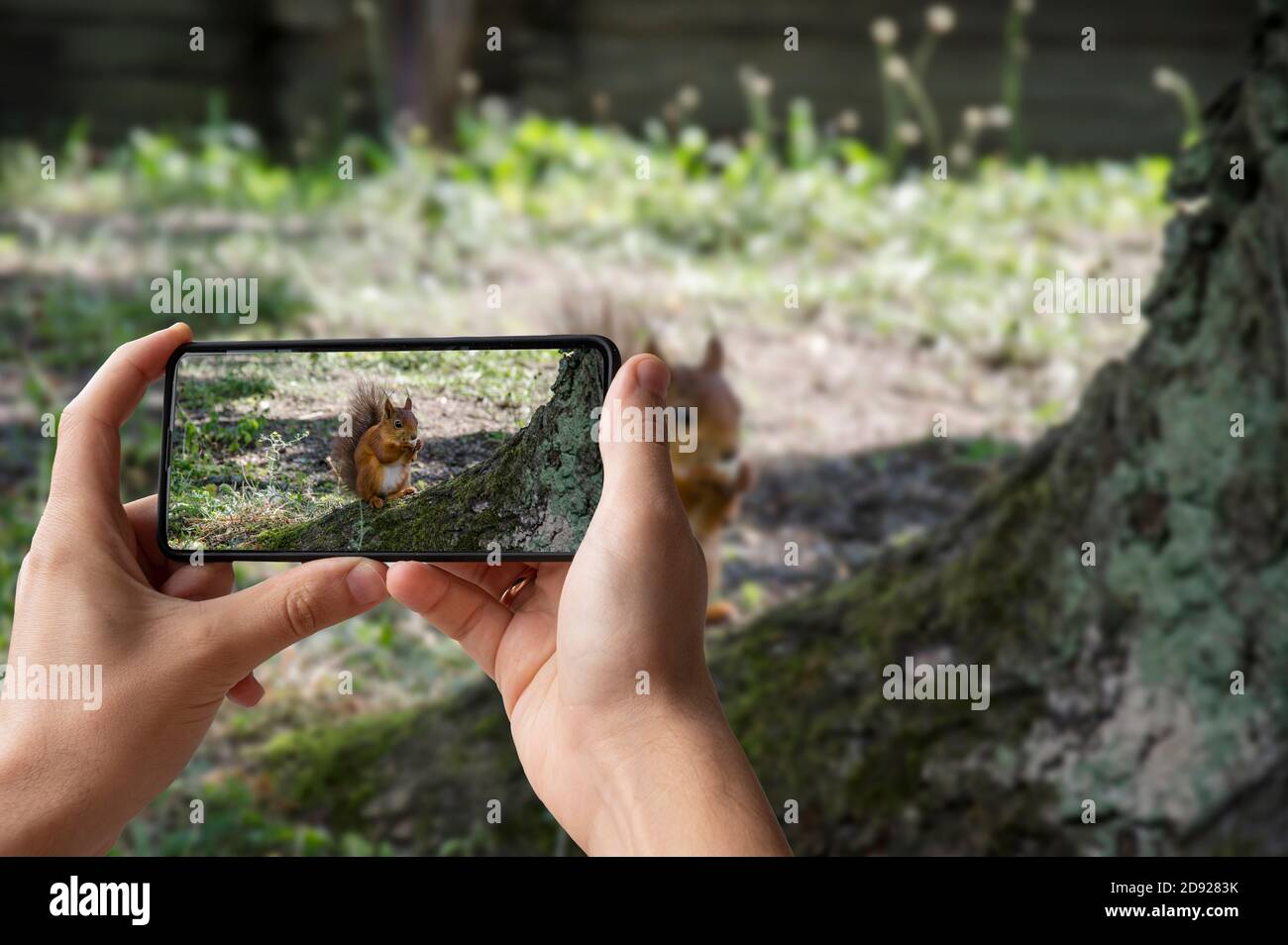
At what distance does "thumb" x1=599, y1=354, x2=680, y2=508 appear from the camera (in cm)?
122

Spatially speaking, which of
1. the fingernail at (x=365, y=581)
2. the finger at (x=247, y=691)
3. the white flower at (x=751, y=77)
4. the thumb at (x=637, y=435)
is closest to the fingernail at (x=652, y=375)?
→ the thumb at (x=637, y=435)

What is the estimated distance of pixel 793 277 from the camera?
4.97 m

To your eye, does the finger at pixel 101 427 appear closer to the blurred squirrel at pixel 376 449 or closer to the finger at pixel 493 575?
the blurred squirrel at pixel 376 449

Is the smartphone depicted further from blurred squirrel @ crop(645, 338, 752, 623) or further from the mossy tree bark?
blurred squirrel @ crop(645, 338, 752, 623)

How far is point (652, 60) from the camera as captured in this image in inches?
262

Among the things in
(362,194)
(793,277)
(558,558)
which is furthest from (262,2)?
(558,558)

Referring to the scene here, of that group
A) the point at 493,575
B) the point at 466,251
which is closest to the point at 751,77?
the point at 466,251

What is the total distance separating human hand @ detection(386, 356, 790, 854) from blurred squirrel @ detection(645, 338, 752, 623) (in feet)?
5.27

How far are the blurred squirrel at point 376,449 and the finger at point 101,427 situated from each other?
254mm

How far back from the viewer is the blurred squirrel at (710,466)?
2924mm

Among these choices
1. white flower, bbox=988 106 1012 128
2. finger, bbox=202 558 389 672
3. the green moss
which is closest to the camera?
finger, bbox=202 558 389 672

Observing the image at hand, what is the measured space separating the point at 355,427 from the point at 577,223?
4.18m

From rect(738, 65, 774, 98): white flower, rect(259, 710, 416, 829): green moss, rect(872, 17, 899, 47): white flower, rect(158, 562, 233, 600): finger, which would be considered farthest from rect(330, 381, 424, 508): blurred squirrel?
rect(872, 17, 899, 47): white flower

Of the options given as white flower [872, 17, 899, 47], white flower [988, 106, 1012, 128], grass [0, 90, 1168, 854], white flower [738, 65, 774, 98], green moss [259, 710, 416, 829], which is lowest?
green moss [259, 710, 416, 829]
